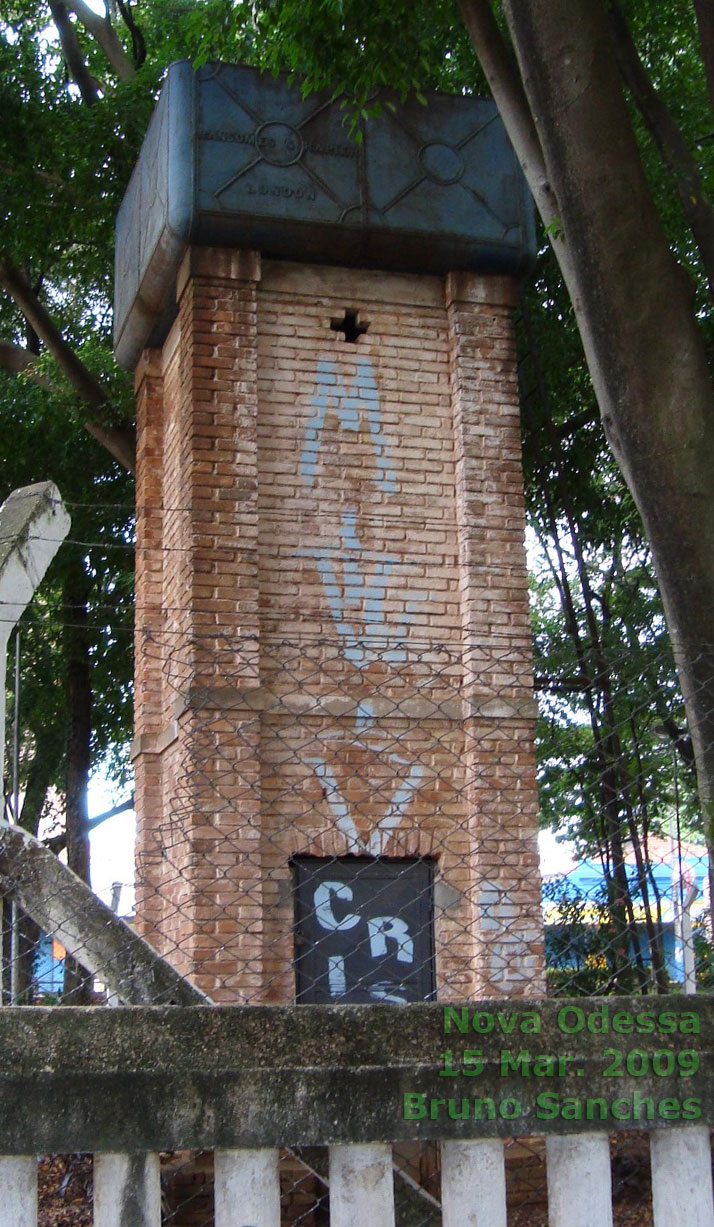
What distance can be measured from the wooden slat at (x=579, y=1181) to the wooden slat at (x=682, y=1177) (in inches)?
5.0

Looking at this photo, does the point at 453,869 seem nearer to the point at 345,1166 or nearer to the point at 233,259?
the point at 233,259

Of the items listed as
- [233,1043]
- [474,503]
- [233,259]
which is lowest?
[233,1043]

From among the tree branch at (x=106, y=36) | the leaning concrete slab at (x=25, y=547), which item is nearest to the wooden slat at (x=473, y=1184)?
the leaning concrete slab at (x=25, y=547)

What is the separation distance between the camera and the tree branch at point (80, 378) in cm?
1233

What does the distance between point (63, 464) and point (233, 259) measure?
5.68m

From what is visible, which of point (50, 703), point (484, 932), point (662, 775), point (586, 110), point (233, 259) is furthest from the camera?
point (50, 703)

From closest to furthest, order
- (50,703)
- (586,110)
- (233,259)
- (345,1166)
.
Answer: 1. (345,1166)
2. (586,110)
3. (233,259)
4. (50,703)

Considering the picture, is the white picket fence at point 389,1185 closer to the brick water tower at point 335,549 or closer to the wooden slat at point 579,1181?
the wooden slat at point 579,1181

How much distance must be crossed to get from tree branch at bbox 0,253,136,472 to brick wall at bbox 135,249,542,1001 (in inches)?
135

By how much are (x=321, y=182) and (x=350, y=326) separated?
98 cm

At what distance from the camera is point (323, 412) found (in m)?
8.63

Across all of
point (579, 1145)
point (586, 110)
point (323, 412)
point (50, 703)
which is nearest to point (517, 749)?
point (323, 412)

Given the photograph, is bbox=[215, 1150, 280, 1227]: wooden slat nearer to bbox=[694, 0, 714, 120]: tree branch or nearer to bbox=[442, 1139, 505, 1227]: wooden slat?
bbox=[442, 1139, 505, 1227]: wooden slat

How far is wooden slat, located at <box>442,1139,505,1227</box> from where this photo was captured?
9.75 feet
